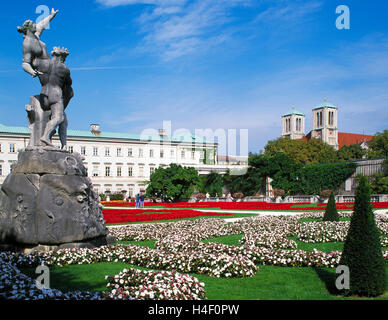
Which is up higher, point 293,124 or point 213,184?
point 293,124

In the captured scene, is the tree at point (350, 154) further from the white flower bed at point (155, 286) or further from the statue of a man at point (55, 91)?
the white flower bed at point (155, 286)

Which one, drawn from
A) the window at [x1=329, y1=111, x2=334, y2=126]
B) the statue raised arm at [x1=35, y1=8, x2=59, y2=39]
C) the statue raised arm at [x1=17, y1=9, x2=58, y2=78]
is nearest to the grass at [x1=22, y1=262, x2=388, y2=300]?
the statue raised arm at [x1=17, y1=9, x2=58, y2=78]

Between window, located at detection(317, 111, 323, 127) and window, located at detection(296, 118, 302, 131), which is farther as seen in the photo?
window, located at detection(296, 118, 302, 131)

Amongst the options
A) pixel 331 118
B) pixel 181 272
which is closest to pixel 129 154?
pixel 181 272

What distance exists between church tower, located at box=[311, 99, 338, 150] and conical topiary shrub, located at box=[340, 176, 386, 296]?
108326 millimetres

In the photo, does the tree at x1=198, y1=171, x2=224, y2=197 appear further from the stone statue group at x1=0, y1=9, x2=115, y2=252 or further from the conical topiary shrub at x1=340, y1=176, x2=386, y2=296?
the conical topiary shrub at x1=340, y1=176, x2=386, y2=296

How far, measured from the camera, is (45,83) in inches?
400

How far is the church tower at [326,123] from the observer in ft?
361

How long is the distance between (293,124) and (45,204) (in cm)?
12302

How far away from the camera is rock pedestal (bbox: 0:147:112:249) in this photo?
8.96m

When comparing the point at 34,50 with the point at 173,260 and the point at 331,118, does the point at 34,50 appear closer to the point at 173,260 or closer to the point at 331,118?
the point at 173,260

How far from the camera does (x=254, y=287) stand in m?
6.86

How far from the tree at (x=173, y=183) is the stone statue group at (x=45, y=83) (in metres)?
30.2

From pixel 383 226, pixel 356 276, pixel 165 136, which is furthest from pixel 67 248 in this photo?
pixel 165 136
